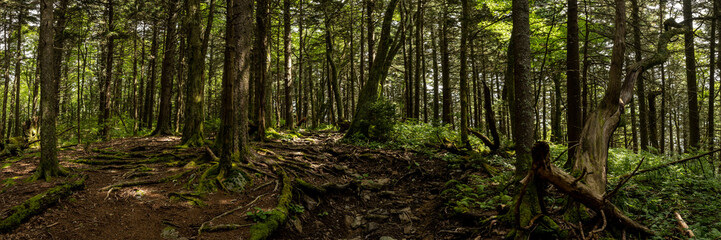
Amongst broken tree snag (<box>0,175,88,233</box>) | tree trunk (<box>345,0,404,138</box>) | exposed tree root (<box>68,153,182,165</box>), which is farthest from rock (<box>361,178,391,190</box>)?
broken tree snag (<box>0,175,88,233</box>)

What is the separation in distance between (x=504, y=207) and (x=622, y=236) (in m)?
1.49

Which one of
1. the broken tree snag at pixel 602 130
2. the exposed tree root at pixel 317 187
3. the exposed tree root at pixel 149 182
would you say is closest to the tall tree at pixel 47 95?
the exposed tree root at pixel 149 182

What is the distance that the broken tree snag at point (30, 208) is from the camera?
429cm

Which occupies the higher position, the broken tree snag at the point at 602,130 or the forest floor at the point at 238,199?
the broken tree snag at the point at 602,130

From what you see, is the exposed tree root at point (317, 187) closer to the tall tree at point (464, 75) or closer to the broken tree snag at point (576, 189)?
the broken tree snag at point (576, 189)

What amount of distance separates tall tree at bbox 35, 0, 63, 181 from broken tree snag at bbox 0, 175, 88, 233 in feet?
5.42

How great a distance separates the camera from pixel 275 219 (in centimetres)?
555

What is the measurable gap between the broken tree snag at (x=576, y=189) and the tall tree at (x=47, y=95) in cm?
864

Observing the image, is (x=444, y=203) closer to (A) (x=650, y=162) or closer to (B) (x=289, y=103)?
(A) (x=650, y=162)

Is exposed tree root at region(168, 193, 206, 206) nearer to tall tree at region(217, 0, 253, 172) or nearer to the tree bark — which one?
tall tree at region(217, 0, 253, 172)

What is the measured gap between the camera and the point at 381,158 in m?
10.7

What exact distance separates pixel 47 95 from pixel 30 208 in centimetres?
Result: 271

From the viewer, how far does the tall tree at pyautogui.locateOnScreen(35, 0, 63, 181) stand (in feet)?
20.0

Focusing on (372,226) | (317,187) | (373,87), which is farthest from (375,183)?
(373,87)
